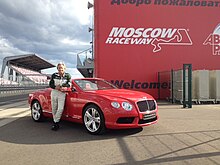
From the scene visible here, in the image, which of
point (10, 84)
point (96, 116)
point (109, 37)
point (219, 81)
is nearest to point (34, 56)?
point (10, 84)

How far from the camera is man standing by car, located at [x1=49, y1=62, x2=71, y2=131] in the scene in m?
6.10

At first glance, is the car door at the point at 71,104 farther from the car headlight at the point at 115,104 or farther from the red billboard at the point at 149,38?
the red billboard at the point at 149,38

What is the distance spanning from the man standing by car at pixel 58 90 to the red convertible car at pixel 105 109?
18 cm

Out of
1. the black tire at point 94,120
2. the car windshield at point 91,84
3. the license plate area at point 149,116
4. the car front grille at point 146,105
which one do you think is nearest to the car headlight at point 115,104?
the black tire at point 94,120

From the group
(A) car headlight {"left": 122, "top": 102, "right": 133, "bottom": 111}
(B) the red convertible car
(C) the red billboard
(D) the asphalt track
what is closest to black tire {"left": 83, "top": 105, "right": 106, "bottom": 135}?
(B) the red convertible car

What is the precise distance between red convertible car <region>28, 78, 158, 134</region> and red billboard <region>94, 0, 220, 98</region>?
27.2 ft

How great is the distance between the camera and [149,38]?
1471 centimetres

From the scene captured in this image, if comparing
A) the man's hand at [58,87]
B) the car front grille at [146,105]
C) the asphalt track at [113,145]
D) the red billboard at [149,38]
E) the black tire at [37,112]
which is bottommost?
the asphalt track at [113,145]

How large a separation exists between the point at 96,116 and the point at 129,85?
9312 millimetres

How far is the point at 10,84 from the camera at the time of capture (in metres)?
33.2

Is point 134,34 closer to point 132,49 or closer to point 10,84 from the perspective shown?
point 132,49

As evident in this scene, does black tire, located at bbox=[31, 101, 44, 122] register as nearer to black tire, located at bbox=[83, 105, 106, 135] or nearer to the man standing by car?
the man standing by car

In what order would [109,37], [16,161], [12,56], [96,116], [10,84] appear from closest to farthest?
1. [16,161]
2. [96,116]
3. [109,37]
4. [10,84]
5. [12,56]

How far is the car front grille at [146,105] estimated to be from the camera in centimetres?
540
